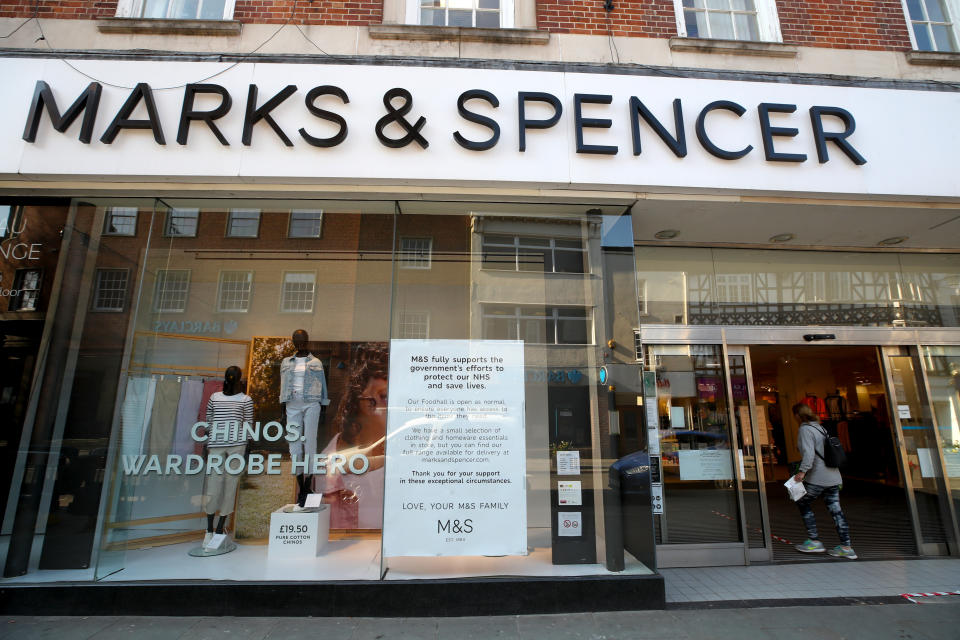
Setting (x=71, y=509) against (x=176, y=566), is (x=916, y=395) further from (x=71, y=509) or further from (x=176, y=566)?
(x=71, y=509)

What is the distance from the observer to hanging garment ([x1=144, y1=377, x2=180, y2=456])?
5.13 meters

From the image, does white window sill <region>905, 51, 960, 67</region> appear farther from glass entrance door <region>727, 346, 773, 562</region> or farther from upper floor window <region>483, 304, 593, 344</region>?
upper floor window <region>483, 304, 593, 344</region>

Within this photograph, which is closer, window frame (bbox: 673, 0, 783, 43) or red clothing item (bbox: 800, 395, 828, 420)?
window frame (bbox: 673, 0, 783, 43)

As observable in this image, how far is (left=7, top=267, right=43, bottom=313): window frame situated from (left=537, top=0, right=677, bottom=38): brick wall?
253 inches

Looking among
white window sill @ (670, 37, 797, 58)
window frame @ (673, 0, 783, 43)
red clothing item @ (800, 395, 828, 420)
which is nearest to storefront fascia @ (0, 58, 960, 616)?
white window sill @ (670, 37, 797, 58)

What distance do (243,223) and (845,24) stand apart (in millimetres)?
7818

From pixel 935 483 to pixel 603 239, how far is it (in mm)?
5558

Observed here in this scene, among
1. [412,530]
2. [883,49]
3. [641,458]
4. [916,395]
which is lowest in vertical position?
[412,530]

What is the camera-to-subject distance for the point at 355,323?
21.0 feet

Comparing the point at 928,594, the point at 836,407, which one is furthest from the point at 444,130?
the point at 836,407

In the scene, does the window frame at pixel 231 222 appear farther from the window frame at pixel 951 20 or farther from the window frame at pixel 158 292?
the window frame at pixel 951 20

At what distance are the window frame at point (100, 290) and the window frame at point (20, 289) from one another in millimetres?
607

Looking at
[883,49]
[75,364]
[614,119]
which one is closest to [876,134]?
[883,49]

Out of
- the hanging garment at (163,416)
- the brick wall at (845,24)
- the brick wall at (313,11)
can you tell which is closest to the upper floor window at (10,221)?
the hanging garment at (163,416)
